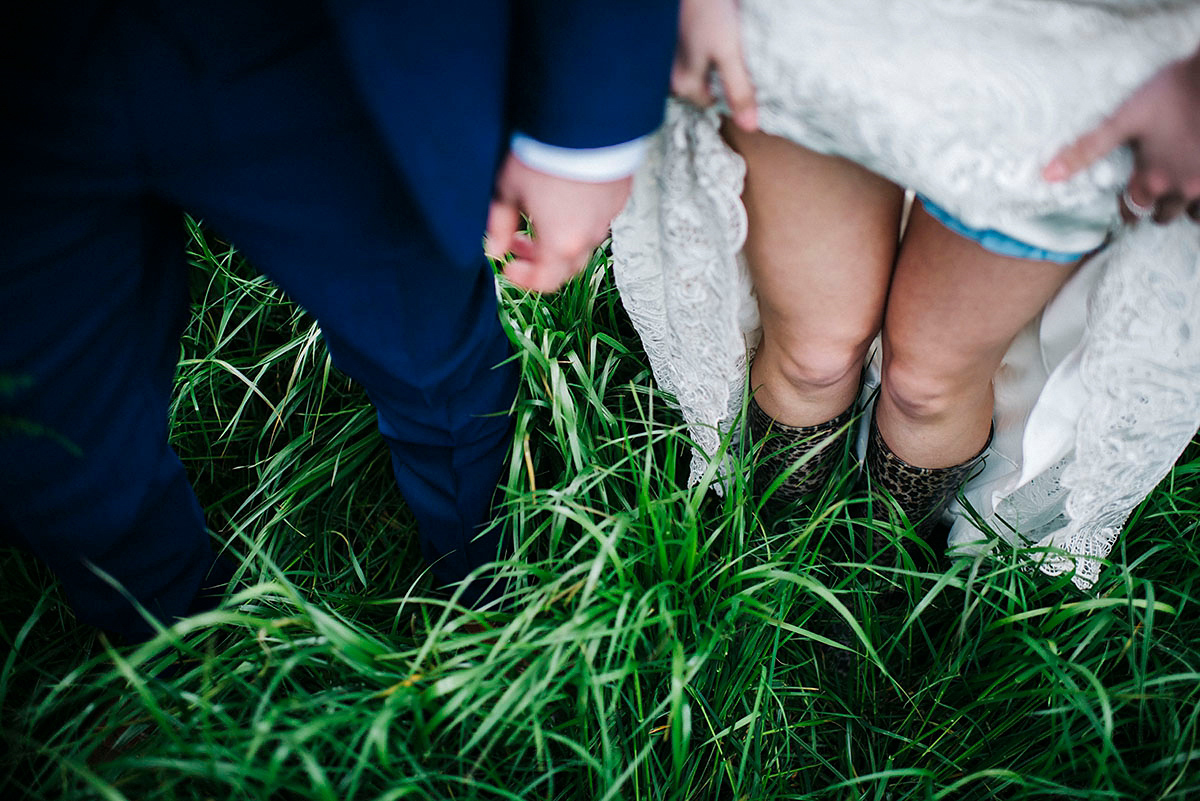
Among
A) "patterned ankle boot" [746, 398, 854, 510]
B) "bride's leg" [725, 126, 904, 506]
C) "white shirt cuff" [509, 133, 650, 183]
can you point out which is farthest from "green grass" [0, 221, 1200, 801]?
"white shirt cuff" [509, 133, 650, 183]

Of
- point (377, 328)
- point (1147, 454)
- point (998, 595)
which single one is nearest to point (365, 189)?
point (377, 328)

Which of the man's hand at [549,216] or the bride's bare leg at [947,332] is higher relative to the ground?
the man's hand at [549,216]

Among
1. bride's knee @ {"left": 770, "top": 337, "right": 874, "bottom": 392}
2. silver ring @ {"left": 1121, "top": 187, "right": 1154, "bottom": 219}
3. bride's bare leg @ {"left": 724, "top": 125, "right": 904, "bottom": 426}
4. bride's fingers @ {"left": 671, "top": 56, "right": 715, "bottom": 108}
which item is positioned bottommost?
bride's knee @ {"left": 770, "top": 337, "right": 874, "bottom": 392}

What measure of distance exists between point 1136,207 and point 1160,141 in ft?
0.30

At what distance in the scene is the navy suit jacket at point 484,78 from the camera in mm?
539

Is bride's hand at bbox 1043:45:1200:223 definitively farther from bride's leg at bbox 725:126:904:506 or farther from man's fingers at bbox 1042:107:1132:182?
bride's leg at bbox 725:126:904:506

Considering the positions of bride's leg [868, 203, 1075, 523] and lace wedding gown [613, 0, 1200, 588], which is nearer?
lace wedding gown [613, 0, 1200, 588]

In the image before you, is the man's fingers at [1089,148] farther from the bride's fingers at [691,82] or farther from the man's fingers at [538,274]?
the man's fingers at [538,274]

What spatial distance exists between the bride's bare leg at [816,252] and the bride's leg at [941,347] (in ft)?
0.13

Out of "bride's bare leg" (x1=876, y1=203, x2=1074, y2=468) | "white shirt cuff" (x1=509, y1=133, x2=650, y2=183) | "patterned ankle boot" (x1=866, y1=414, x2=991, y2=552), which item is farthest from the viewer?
"patterned ankle boot" (x1=866, y1=414, x2=991, y2=552)

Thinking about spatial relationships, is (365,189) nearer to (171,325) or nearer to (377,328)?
(377,328)

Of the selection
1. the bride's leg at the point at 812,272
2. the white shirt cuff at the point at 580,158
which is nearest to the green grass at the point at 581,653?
the bride's leg at the point at 812,272

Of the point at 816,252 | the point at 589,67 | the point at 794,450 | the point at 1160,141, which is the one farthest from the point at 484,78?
the point at 794,450

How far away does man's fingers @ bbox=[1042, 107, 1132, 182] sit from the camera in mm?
597
